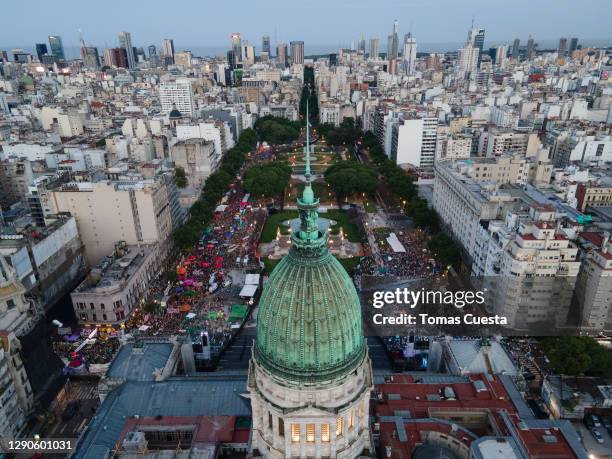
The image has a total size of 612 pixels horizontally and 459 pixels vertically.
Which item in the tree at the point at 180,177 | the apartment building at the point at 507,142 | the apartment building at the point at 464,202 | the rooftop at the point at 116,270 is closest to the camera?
the rooftop at the point at 116,270

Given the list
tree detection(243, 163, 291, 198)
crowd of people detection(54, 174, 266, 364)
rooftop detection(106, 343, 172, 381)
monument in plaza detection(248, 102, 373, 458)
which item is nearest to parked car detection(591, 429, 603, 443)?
monument in plaza detection(248, 102, 373, 458)

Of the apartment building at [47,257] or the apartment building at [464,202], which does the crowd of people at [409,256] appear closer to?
the apartment building at [464,202]

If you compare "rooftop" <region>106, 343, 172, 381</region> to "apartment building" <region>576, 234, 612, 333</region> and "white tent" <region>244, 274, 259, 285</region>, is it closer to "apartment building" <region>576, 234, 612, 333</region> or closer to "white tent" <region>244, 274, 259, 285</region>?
"white tent" <region>244, 274, 259, 285</region>

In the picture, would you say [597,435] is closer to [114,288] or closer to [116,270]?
[114,288]

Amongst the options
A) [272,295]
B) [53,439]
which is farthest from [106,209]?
[272,295]

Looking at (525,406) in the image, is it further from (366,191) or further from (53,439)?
(366,191)

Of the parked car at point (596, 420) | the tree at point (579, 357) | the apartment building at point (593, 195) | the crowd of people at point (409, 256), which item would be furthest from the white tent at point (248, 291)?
the apartment building at point (593, 195)
